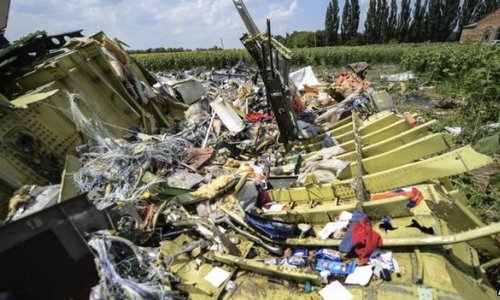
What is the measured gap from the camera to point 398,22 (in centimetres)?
4662

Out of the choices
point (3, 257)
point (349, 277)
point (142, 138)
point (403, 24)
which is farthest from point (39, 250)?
point (403, 24)

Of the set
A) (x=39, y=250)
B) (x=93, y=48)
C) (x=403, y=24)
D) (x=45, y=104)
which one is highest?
(x=93, y=48)

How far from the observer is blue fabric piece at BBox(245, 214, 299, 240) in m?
3.25

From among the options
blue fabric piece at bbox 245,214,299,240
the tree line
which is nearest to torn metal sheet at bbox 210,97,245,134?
blue fabric piece at bbox 245,214,299,240

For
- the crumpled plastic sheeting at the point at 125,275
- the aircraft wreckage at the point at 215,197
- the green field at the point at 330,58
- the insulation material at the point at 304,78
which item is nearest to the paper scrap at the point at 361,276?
the aircraft wreckage at the point at 215,197

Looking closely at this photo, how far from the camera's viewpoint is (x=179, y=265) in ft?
10.4

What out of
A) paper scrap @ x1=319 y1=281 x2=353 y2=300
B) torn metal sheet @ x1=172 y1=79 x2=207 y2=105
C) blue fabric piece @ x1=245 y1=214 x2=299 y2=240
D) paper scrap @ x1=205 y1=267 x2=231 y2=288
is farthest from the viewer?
torn metal sheet @ x1=172 y1=79 x2=207 y2=105

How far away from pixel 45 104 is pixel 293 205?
3.92 metres

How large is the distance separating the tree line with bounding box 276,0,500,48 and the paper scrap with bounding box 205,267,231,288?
48.1 meters

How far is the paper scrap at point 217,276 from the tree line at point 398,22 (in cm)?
4806

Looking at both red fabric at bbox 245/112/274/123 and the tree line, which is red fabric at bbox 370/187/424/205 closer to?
red fabric at bbox 245/112/274/123

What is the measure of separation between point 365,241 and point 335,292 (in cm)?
55

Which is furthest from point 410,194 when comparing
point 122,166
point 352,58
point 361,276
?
point 352,58

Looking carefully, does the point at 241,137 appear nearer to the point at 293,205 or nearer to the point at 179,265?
the point at 293,205
